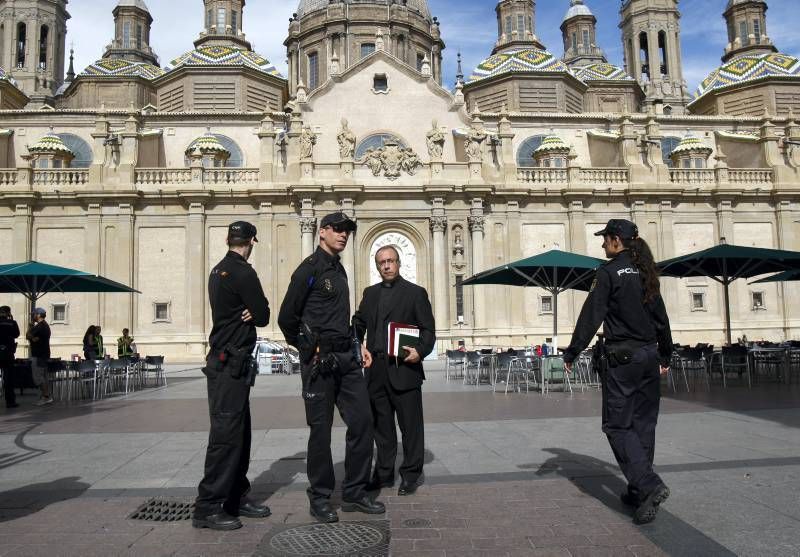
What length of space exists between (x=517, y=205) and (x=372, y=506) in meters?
27.8

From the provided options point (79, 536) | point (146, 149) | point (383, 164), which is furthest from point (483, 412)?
point (146, 149)

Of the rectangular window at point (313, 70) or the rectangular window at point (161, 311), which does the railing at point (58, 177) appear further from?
the rectangular window at point (313, 70)

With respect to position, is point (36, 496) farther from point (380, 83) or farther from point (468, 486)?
point (380, 83)

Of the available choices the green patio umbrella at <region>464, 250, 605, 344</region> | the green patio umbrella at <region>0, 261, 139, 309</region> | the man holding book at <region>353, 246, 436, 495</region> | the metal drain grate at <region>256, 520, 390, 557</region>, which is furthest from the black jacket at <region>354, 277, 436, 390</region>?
the green patio umbrella at <region>0, 261, 139, 309</region>

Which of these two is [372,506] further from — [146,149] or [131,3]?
[131,3]

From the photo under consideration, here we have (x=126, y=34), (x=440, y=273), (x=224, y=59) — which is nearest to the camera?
(x=440, y=273)

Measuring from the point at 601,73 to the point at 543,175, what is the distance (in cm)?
2010

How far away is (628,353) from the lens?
5215mm

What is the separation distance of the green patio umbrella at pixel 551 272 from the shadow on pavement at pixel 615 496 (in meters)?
9.29

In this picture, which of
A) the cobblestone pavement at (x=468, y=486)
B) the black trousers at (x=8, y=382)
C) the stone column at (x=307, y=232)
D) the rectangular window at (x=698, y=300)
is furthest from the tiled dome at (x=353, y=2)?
the cobblestone pavement at (x=468, y=486)

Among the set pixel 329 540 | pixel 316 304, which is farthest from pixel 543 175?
pixel 329 540

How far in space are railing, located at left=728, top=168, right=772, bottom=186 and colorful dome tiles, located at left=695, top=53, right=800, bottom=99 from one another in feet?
38.1

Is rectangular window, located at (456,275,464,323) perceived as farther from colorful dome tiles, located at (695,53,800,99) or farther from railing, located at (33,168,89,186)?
colorful dome tiles, located at (695,53,800,99)

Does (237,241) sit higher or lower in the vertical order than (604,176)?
lower
